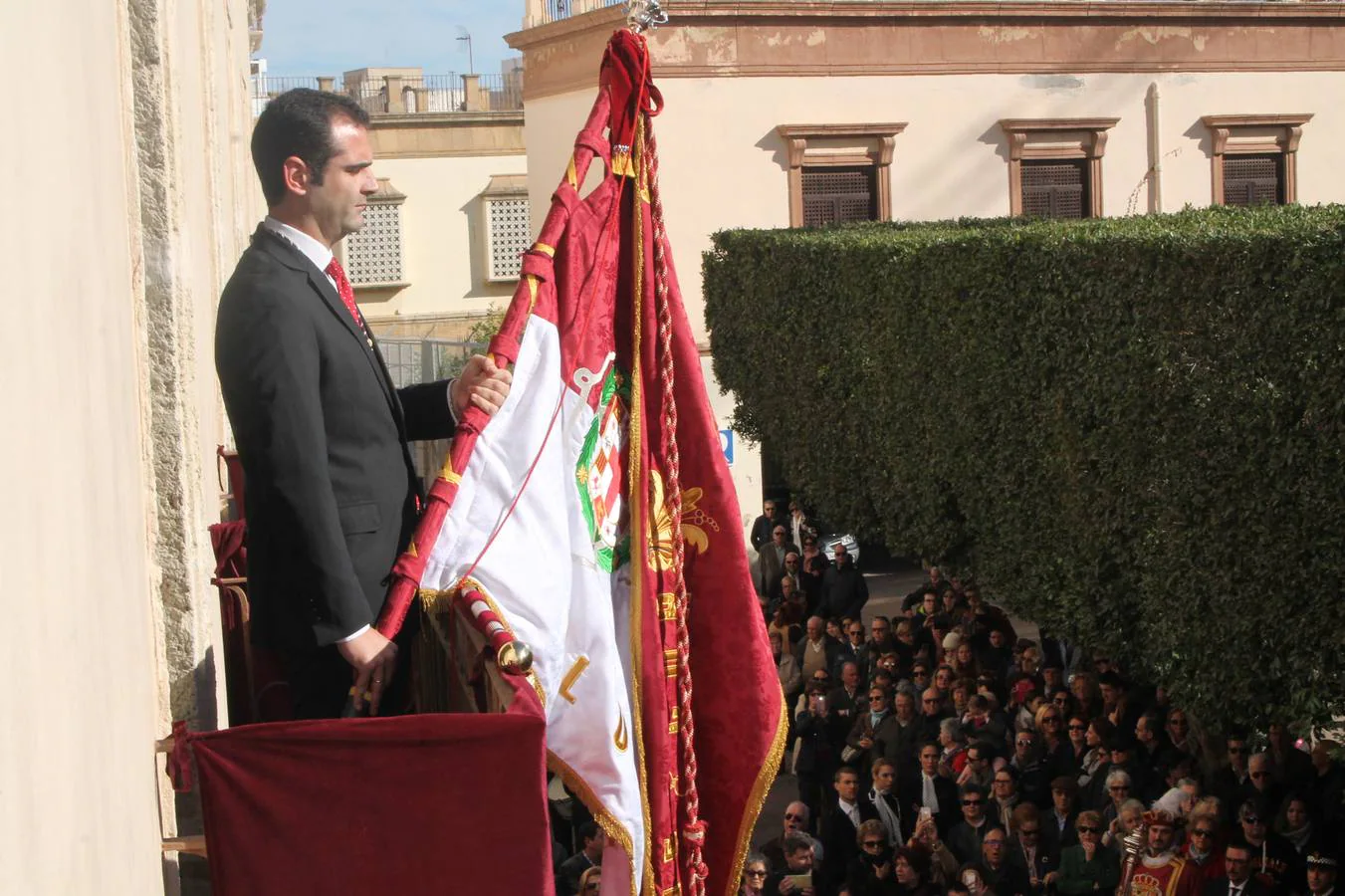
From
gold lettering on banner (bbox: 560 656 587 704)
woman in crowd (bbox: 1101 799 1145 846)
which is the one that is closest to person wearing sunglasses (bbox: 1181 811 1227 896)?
woman in crowd (bbox: 1101 799 1145 846)

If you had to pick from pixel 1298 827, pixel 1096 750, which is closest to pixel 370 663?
pixel 1298 827

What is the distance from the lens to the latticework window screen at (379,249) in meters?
35.9

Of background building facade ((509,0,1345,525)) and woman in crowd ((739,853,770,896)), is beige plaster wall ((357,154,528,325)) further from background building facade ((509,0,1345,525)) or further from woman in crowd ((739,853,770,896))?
woman in crowd ((739,853,770,896))

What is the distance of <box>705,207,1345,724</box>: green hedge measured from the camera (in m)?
8.32

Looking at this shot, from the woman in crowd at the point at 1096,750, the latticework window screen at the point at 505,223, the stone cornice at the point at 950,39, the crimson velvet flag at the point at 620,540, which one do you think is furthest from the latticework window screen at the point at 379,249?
the crimson velvet flag at the point at 620,540

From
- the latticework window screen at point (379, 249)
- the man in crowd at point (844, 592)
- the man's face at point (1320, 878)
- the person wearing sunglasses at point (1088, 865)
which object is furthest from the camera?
the latticework window screen at point (379, 249)

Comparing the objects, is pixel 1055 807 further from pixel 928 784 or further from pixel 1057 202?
pixel 1057 202

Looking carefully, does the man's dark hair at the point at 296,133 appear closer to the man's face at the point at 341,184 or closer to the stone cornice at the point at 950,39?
the man's face at the point at 341,184

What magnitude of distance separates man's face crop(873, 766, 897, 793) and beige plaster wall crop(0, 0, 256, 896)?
Answer: 206 inches

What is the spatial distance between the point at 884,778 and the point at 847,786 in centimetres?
20

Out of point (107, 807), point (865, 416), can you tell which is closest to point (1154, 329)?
point (865, 416)

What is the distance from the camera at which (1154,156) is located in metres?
24.9

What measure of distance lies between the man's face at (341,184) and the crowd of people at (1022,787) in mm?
4862

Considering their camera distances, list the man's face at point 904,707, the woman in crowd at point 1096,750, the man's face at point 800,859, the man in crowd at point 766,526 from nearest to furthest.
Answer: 1. the man's face at point 800,859
2. the woman in crowd at point 1096,750
3. the man's face at point 904,707
4. the man in crowd at point 766,526
